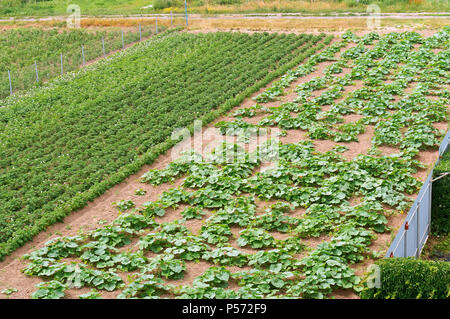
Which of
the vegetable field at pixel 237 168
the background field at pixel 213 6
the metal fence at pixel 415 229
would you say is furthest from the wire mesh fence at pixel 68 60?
the metal fence at pixel 415 229

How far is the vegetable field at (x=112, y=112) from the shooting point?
18297 mm

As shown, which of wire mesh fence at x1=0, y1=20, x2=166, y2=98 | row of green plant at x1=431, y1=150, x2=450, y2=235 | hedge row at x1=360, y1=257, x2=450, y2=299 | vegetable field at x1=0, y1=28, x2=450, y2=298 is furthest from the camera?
wire mesh fence at x1=0, y1=20, x2=166, y2=98

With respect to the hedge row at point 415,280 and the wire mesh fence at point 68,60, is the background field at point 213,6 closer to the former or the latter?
the wire mesh fence at point 68,60

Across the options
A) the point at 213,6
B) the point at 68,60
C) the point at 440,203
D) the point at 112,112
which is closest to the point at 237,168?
the point at 440,203

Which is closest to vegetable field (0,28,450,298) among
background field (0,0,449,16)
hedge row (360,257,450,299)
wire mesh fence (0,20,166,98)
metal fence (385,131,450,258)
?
metal fence (385,131,450,258)

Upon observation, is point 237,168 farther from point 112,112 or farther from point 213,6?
point 213,6

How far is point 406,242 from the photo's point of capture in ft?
45.5

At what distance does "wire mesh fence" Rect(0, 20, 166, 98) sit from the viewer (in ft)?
97.0

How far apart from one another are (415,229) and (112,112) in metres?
13.7

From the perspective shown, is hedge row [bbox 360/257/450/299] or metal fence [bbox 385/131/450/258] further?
metal fence [bbox 385/131/450/258]

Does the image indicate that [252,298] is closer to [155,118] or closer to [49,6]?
[155,118]

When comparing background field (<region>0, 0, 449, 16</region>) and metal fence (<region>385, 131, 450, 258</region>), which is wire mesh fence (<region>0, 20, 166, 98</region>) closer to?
background field (<region>0, 0, 449, 16</region>)

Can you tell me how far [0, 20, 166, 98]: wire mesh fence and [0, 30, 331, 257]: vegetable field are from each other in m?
1.30
